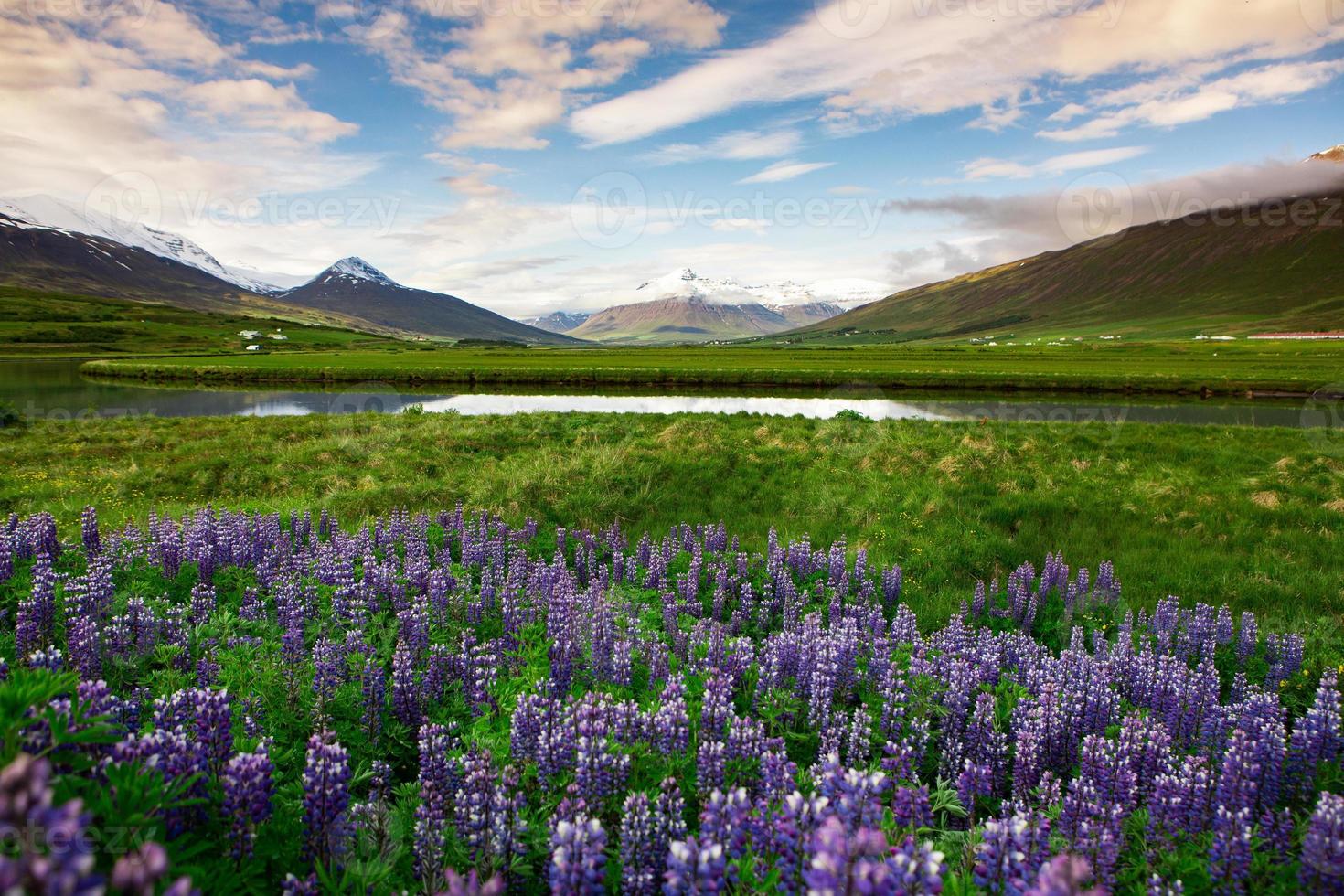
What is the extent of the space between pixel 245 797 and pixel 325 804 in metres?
0.41

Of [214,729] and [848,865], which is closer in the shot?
[848,865]

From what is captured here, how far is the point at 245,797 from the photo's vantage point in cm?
369

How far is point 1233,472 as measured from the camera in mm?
20438

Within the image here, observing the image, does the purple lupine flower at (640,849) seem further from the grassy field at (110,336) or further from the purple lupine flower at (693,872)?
the grassy field at (110,336)

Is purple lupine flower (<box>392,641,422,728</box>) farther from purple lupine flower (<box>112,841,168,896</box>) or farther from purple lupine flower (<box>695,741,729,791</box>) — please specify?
purple lupine flower (<box>112,841,168,896</box>)

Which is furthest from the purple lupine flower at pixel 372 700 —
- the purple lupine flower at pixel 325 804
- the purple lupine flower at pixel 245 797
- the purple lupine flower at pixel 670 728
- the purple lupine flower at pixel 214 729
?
the purple lupine flower at pixel 670 728

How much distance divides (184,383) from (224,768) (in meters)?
83.6

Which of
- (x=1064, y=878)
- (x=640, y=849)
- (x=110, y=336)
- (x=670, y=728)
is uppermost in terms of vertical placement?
(x=110, y=336)

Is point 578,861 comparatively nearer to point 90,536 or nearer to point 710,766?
point 710,766

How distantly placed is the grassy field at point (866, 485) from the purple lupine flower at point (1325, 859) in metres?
7.16

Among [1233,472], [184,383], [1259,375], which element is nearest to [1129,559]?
A: [1233,472]

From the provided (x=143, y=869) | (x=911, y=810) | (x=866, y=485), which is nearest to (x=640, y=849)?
(x=911, y=810)

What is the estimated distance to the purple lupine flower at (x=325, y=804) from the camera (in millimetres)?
3836

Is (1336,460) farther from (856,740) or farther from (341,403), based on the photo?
(341,403)
